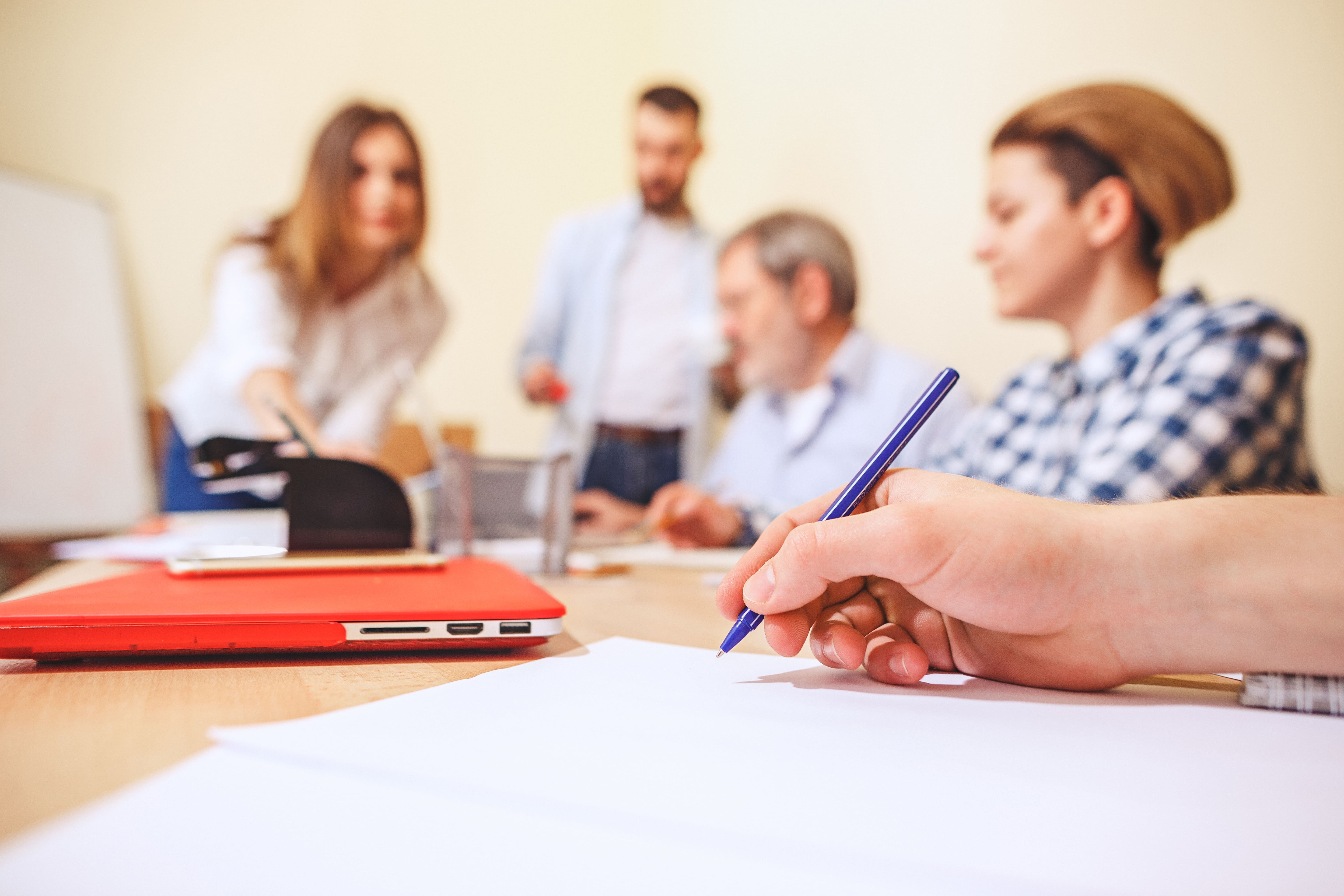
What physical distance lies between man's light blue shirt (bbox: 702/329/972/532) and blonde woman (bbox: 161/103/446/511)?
760 mm

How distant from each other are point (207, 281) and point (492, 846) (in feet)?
5.39

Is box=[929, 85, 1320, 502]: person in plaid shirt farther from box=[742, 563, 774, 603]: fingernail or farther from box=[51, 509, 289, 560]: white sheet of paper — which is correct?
box=[51, 509, 289, 560]: white sheet of paper

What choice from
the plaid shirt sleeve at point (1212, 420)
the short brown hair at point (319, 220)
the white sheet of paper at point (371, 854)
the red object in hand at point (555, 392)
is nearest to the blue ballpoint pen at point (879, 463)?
the white sheet of paper at point (371, 854)

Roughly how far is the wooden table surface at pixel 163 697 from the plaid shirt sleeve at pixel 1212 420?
16.5 inches

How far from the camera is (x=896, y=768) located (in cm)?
24

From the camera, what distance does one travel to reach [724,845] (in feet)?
0.62

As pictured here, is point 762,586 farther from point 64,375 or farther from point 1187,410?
point 64,375

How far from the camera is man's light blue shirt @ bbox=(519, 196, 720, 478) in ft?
5.88

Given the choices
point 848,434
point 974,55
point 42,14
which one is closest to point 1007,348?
point 848,434

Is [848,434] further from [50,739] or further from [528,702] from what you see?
[50,739]

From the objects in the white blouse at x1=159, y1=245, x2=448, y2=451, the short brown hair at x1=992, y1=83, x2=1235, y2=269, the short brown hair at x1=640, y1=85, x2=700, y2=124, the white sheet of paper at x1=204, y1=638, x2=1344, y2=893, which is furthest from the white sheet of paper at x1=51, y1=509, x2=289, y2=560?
the short brown hair at x1=640, y1=85, x2=700, y2=124

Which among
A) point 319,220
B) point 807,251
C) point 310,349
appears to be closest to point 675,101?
point 807,251

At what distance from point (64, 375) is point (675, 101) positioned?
139 centimetres

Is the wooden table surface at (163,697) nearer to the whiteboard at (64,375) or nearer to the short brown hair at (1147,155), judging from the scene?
the short brown hair at (1147,155)
